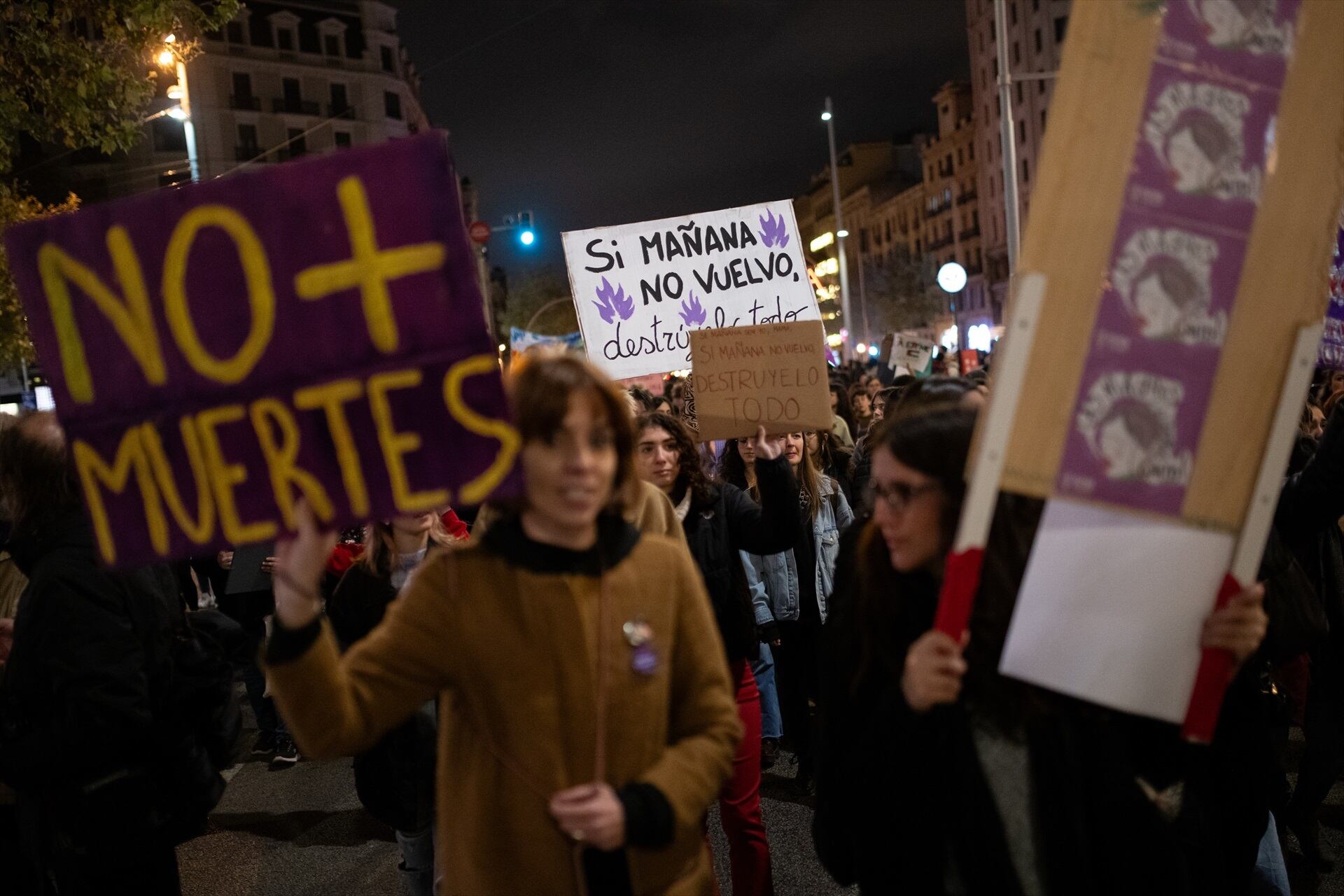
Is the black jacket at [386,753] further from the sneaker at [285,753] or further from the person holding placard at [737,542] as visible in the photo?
the sneaker at [285,753]

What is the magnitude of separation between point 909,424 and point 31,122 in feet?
35.0

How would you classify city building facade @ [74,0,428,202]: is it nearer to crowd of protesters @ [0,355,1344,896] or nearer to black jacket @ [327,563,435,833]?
black jacket @ [327,563,435,833]

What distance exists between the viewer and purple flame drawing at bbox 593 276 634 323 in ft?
22.6

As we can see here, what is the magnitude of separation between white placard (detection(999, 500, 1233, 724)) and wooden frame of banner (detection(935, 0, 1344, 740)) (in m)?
0.07

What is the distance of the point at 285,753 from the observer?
21.9ft

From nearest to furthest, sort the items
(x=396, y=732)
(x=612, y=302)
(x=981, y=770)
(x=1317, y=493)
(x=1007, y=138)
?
(x=981, y=770)
(x=1317, y=493)
(x=396, y=732)
(x=612, y=302)
(x=1007, y=138)

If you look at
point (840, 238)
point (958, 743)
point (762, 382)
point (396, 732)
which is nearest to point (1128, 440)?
point (958, 743)

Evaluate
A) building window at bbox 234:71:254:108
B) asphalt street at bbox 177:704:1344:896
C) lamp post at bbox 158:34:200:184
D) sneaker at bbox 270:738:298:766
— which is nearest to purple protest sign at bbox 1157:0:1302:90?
asphalt street at bbox 177:704:1344:896

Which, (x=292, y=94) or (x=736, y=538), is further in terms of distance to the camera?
(x=292, y=94)

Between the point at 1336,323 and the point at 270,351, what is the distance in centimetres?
428

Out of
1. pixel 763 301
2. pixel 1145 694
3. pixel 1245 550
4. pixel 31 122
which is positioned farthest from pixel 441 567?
pixel 31 122

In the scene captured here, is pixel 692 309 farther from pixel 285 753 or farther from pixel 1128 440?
pixel 1128 440

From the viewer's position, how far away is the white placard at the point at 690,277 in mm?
6867

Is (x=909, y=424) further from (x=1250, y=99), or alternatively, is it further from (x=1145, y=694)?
(x=1250, y=99)
